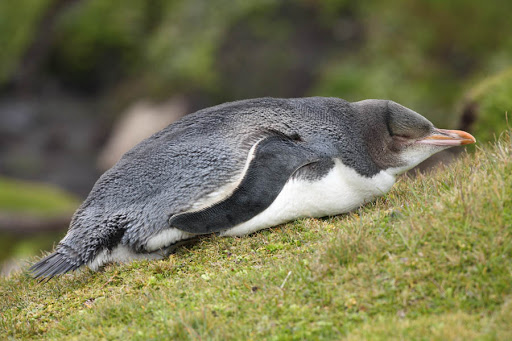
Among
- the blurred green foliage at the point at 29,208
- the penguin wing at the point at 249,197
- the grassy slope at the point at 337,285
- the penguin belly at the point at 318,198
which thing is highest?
the blurred green foliage at the point at 29,208

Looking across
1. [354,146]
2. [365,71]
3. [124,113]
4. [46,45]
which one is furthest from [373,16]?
[46,45]

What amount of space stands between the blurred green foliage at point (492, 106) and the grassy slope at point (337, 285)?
3164mm

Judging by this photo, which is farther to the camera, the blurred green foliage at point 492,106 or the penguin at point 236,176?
the blurred green foliage at point 492,106

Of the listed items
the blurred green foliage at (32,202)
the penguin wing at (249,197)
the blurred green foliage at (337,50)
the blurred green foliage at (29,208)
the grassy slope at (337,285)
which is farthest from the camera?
the blurred green foliage at (32,202)

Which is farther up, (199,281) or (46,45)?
(46,45)

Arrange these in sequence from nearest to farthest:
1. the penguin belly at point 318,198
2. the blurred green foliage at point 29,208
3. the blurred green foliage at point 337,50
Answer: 1. the penguin belly at point 318,198
2. the blurred green foliage at point 29,208
3. the blurred green foliage at point 337,50

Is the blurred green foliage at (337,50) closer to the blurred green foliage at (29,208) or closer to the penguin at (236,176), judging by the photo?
the blurred green foliage at (29,208)

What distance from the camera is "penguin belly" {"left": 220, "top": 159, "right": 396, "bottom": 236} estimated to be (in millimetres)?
4832

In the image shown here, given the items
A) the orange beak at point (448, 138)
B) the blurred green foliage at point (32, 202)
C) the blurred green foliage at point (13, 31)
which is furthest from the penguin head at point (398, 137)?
the blurred green foliage at point (13, 31)

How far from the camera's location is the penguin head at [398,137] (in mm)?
5340

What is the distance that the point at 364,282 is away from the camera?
3.67 meters

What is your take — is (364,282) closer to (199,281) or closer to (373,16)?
(199,281)

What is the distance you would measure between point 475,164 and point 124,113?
11782 millimetres

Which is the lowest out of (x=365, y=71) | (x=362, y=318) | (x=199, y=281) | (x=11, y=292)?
(x=362, y=318)
